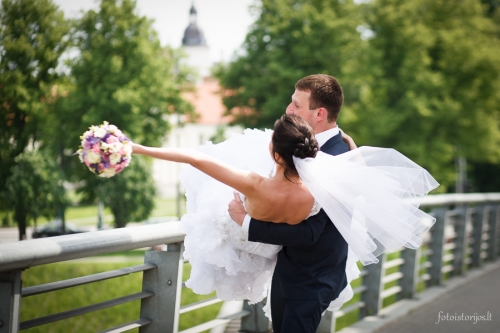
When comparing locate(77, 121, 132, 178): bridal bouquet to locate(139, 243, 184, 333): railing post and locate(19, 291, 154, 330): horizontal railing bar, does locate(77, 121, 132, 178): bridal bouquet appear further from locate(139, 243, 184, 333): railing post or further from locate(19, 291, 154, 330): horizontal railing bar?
locate(139, 243, 184, 333): railing post

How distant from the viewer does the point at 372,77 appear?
3294 cm

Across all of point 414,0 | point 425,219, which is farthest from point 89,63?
point 425,219

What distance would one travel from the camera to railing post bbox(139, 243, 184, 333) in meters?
3.42

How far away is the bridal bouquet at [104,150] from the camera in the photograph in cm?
253

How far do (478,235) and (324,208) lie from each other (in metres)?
7.88

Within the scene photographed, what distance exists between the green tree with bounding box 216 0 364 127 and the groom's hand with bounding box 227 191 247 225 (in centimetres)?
3017

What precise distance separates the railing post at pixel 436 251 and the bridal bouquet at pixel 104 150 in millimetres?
6189

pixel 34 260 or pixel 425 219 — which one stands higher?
pixel 425 219

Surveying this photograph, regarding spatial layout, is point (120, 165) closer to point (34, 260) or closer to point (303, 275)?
point (34, 260)

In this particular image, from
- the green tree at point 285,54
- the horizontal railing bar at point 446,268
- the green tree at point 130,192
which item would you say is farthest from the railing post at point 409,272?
the green tree at point 130,192

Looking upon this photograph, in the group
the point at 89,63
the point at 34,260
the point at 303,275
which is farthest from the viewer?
the point at 89,63

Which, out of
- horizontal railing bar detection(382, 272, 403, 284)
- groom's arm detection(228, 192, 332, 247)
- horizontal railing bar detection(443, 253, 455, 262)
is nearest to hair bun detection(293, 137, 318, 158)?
groom's arm detection(228, 192, 332, 247)

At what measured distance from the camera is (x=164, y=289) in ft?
11.3

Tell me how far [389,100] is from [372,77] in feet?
5.56
